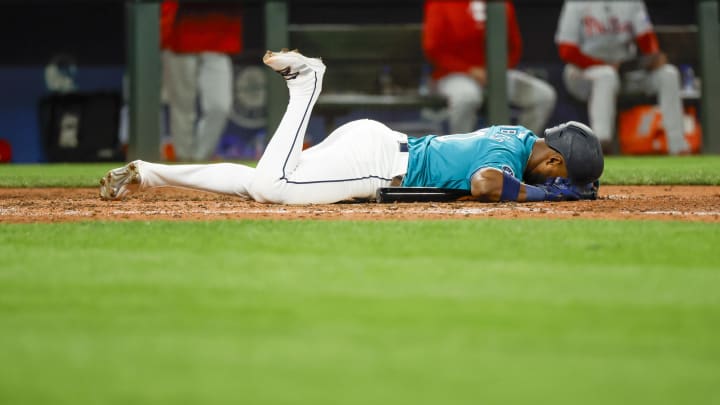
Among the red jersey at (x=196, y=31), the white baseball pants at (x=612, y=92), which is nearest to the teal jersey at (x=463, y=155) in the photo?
the white baseball pants at (x=612, y=92)

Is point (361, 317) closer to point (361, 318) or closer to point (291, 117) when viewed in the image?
point (361, 318)

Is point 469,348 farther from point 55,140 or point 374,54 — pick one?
point 55,140

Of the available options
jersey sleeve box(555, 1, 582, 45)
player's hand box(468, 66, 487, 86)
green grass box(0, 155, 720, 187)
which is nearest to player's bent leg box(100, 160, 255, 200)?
green grass box(0, 155, 720, 187)

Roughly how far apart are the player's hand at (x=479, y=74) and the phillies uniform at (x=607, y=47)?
0.87 meters

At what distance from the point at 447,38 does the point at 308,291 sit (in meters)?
7.55

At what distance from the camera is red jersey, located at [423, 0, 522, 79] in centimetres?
966

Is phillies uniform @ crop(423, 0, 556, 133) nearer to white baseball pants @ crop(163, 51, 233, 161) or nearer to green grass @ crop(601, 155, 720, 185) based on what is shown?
green grass @ crop(601, 155, 720, 185)

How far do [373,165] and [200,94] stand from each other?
6.01 m

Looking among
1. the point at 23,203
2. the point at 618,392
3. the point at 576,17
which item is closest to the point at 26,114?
the point at 576,17

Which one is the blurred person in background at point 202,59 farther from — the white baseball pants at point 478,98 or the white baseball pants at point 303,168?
the white baseball pants at point 303,168

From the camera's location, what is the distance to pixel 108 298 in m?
2.42

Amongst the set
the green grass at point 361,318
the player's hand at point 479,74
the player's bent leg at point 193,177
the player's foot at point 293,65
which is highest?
the player's hand at point 479,74

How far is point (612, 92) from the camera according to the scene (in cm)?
1006

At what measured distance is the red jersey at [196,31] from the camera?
10.2 metres
